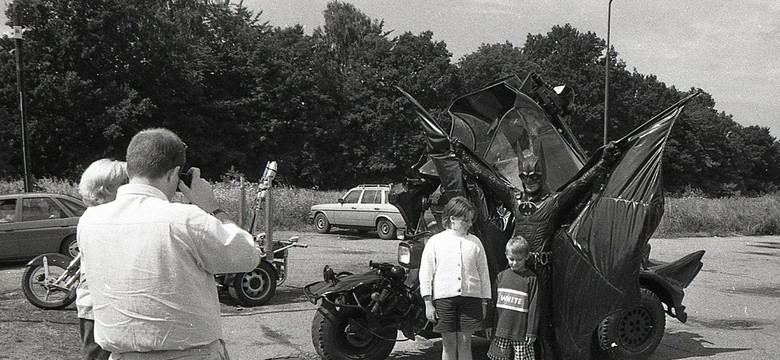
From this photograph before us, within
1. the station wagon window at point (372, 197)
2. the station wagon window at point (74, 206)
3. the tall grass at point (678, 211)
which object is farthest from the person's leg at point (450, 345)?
the tall grass at point (678, 211)

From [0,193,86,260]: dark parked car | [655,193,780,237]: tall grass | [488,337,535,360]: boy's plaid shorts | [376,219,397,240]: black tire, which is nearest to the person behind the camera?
[488,337,535,360]: boy's plaid shorts

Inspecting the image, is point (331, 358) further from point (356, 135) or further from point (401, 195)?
point (356, 135)

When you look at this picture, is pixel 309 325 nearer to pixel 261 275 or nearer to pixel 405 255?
pixel 261 275

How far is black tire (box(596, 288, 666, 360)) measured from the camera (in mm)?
6625

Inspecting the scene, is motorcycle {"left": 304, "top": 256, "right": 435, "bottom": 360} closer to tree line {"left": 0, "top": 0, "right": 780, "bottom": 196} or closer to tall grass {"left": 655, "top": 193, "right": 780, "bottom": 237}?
tall grass {"left": 655, "top": 193, "right": 780, "bottom": 237}

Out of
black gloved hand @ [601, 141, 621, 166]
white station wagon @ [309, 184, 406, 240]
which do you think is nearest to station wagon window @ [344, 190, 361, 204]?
white station wagon @ [309, 184, 406, 240]

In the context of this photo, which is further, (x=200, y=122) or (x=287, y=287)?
(x=200, y=122)

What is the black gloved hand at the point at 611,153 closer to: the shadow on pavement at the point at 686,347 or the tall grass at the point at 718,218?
the shadow on pavement at the point at 686,347

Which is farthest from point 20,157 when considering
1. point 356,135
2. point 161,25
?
point 356,135

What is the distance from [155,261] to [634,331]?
5528 millimetres

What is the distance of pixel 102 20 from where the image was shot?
42.2 metres

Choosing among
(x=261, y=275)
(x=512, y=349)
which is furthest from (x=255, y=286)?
(x=512, y=349)

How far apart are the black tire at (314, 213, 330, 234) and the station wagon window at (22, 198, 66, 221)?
1081cm

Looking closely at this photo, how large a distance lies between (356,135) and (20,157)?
918 inches
